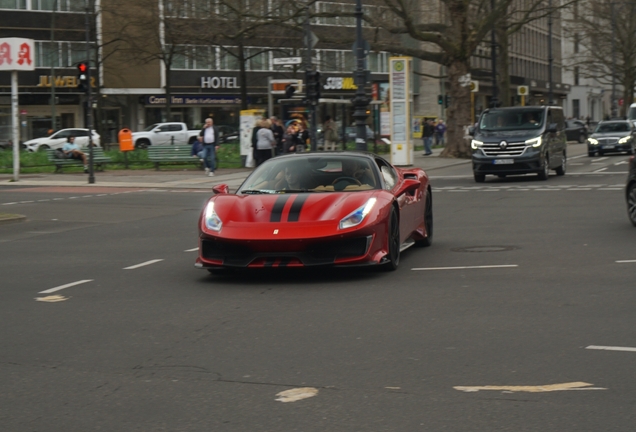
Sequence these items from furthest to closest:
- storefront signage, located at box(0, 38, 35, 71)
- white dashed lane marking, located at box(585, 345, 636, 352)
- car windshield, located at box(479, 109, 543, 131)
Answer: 1. storefront signage, located at box(0, 38, 35, 71)
2. car windshield, located at box(479, 109, 543, 131)
3. white dashed lane marking, located at box(585, 345, 636, 352)

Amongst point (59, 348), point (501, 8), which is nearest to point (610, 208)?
point (59, 348)

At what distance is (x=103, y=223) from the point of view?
18.7 metres

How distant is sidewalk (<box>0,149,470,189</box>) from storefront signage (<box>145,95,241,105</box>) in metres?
37.6

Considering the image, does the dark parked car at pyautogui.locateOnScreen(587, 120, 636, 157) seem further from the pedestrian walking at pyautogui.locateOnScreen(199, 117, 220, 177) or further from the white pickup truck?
the white pickup truck

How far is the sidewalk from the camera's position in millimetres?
30478

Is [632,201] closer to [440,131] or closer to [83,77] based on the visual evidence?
[83,77]

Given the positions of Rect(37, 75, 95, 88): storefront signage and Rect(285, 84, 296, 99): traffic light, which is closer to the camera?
Rect(285, 84, 296, 99): traffic light

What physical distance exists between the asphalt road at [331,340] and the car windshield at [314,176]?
0.90 metres

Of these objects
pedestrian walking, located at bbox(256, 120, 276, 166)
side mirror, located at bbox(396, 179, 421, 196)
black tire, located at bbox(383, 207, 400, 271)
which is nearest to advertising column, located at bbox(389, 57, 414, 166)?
pedestrian walking, located at bbox(256, 120, 276, 166)

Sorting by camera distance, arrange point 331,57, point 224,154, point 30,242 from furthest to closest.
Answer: point 331,57, point 224,154, point 30,242

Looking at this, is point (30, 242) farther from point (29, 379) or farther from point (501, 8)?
point (501, 8)

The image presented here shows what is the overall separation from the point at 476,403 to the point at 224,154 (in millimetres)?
39516

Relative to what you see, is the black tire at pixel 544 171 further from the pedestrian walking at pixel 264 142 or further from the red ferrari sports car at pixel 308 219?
the red ferrari sports car at pixel 308 219

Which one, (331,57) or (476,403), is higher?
(331,57)
